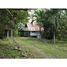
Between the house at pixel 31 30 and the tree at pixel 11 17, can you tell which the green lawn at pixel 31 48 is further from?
the tree at pixel 11 17

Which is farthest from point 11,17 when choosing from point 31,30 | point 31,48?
point 31,48

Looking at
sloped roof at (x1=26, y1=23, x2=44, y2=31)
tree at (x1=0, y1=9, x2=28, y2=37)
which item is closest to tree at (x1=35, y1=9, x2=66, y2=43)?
sloped roof at (x1=26, y1=23, x2=44, y2=31)

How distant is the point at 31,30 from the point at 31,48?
0.25 m

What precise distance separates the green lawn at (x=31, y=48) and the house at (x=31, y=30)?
0.23 feet

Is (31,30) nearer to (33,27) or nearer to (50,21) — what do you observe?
(33,27)

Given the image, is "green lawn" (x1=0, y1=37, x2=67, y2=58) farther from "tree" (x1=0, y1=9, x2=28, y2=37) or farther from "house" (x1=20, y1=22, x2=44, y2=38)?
"tree" (x1=0, y1=9, x2=28, y2=37)

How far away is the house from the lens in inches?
201

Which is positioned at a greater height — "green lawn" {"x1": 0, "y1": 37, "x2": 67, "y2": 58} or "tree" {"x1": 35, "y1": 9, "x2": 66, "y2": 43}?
"tree" {"x1": 35, "y1": 9, "x2": 66, "y2": 43}

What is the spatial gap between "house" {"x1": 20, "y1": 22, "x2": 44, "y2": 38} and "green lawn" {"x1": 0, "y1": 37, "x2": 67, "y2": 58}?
70 mm
